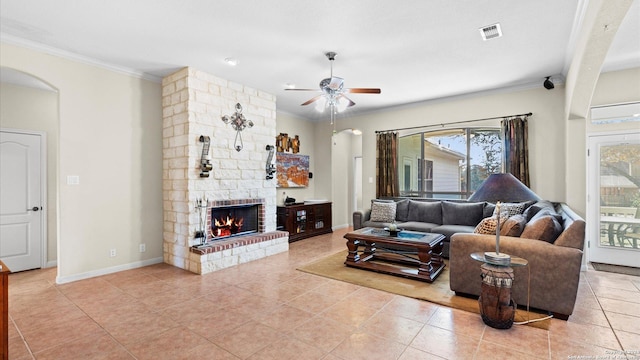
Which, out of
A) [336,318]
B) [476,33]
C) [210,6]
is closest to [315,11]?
[210,6]

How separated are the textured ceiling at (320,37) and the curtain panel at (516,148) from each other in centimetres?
73

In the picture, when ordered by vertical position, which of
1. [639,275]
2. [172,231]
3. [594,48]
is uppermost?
[594,48]

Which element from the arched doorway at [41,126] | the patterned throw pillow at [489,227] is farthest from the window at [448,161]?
the arched doorway at [41,126]

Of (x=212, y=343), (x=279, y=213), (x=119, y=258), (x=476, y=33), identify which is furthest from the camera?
(x=279, y=213)

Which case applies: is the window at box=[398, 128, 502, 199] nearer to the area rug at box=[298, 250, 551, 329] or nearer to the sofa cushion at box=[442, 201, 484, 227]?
the sofa cushion at box=[442, 201, 484, 227]

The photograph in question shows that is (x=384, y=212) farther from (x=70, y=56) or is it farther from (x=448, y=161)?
(x=70, y=56)

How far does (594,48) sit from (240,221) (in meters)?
4.97

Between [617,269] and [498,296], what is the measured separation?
3.16 meters

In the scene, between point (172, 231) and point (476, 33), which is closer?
point (476, 33)

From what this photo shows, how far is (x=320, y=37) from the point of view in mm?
3307

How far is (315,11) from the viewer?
280 centimetres

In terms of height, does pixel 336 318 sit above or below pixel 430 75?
below

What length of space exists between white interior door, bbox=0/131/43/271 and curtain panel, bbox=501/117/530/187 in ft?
24.6

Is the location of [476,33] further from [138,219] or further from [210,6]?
[138,219]
